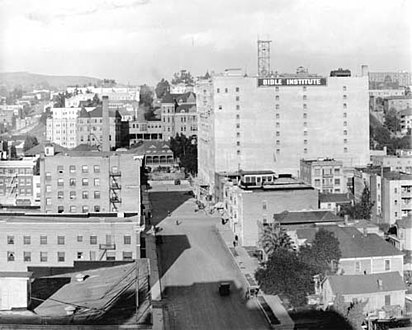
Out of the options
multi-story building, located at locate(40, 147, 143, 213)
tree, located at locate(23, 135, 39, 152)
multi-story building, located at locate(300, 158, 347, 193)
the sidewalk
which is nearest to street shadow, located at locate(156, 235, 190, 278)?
the sidewalk

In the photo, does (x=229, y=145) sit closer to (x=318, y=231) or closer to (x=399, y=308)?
(x=318, y=231)

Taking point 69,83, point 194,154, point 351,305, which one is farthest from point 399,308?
point 69,83

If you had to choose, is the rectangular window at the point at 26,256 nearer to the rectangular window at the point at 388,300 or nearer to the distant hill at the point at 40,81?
the rectangular window at the point at 388,300

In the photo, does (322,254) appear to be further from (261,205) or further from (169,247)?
(169,247)

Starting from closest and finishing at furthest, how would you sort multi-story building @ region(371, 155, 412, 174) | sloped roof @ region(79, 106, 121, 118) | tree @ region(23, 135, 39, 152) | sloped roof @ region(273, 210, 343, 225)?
sloped roof @ region(273, 210, 343, 225), multi-story building @ region(371, 155, 412, 174), tree @ region(23, 135, 39, 152), sloped roof @ region(79, 106, 121, 118)

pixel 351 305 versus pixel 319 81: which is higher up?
pixel 319 81

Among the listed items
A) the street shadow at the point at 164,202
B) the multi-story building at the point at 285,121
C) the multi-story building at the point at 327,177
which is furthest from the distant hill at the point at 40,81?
the multi-story building at the point at 327,177

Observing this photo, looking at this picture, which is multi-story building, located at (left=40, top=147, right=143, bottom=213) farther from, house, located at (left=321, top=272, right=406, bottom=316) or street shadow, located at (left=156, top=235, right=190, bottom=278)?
house, located at (left=321, top=272, right=406, bottom=316)
